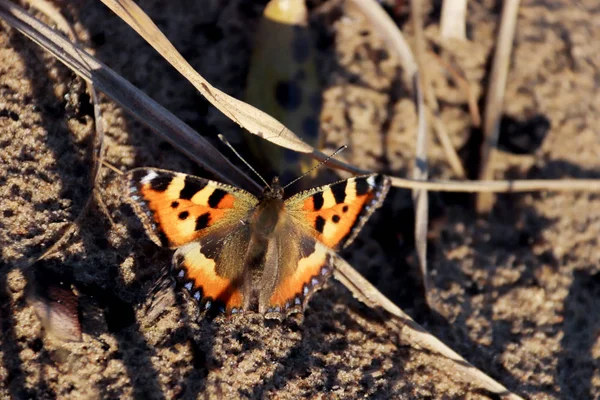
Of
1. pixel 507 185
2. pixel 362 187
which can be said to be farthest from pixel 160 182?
pixel 507 185

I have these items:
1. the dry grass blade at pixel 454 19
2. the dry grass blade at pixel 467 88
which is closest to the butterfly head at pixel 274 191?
the dry grass blade at pixel 467 88

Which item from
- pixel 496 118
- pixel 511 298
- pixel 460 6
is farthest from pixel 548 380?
pixel 460 6

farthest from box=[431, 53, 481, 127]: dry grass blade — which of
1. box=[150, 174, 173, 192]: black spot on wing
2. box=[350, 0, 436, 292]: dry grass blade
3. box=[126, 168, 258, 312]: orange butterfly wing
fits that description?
box=[150, 174, 173, 192]: black spot on wing

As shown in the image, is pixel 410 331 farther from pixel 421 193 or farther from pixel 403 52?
pixel 403 52

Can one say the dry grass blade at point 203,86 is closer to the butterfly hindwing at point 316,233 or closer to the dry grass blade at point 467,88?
the butterfly hindwing at point 316,233

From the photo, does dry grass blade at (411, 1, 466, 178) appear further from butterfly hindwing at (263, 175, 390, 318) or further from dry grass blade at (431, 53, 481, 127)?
butterfly hindwing at (263, 175, 390, 318)

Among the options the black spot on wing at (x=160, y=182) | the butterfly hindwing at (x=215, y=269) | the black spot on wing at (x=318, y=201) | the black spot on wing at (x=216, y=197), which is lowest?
the butterfly hindwing at (x=215, y=269)

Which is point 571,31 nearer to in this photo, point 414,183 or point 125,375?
point 414,183
